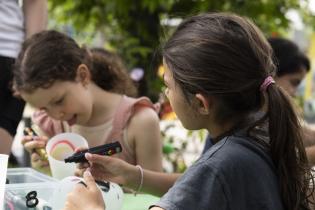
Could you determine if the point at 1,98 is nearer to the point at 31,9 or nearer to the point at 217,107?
the point at 31,9

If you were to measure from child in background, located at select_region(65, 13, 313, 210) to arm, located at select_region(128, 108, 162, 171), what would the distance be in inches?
25.7


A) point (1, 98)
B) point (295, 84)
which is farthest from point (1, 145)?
point (295, 84)

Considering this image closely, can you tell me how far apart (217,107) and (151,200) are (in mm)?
574

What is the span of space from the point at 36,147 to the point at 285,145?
85 cm

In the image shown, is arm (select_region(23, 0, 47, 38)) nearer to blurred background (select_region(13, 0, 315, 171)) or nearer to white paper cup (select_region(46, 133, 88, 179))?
white paper cup (select_region(46, 133, 88, 179))

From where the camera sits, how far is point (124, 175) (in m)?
1.42

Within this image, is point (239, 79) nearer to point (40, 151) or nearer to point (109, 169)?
point (109, 169)

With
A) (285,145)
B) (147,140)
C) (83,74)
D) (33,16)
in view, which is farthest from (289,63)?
(285,145)

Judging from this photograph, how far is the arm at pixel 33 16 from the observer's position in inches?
76.2

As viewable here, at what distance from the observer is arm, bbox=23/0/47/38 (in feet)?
6.35

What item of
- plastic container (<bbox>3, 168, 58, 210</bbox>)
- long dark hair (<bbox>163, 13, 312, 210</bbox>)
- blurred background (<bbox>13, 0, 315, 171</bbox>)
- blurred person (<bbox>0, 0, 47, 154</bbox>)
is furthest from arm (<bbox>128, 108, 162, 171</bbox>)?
blurred background (<bbox>13, 0, 315, 171</bbox>)

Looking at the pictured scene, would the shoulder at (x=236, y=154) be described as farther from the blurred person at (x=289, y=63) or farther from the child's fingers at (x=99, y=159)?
the blurred person at (x=289, y=63)

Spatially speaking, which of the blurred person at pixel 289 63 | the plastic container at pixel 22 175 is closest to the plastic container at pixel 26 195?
the plastic container at pixel 22 175

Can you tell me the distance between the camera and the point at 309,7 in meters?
3.47
